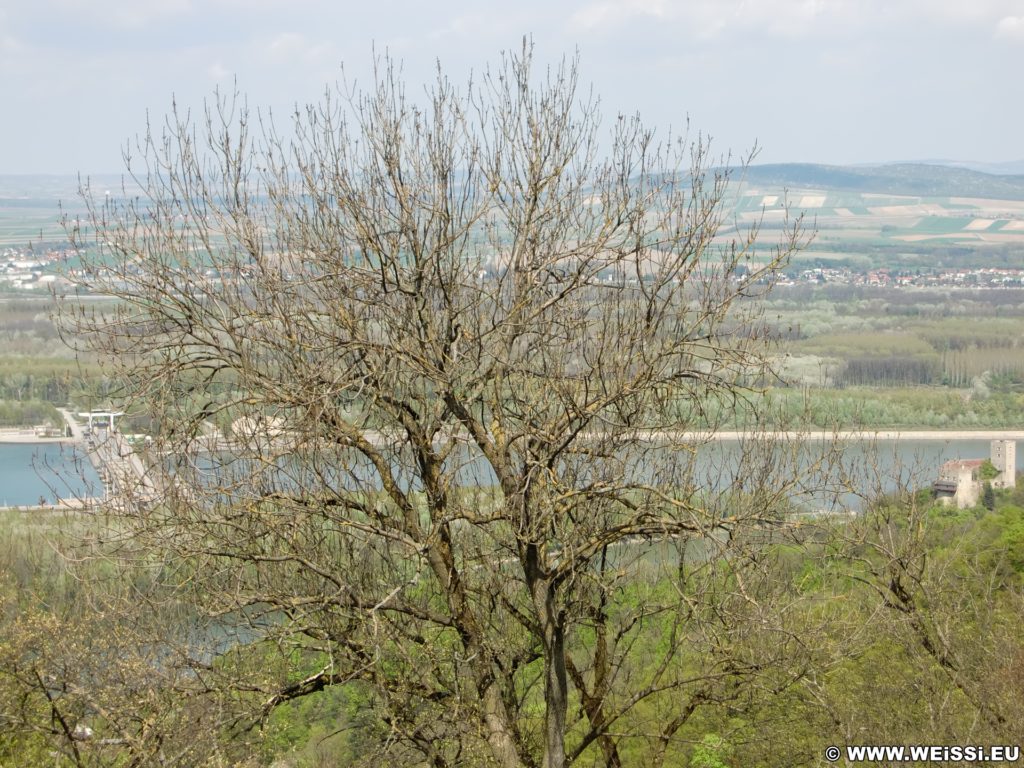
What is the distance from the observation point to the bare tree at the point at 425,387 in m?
4.72

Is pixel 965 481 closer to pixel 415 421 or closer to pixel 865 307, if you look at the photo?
pixel 415 421

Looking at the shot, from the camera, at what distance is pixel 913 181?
148m

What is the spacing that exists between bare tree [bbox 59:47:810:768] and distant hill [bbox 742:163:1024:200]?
126 meters

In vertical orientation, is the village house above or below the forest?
below

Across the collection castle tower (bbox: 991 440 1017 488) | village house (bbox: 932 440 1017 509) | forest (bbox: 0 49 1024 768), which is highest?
forest (bbox: 0 49 1024 768)

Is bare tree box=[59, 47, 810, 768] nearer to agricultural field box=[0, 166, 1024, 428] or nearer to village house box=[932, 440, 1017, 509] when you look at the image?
agricultural field box=[0, 166, 1024, 428]

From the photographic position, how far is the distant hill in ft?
448

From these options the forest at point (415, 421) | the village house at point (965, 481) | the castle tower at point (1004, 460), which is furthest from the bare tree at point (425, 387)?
the castle tower at point (1004, 460)

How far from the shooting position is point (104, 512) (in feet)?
16.2

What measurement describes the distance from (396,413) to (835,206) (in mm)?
120225

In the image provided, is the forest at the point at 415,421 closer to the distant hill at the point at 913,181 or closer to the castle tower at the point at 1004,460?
the castle tower at the point at 1004,460

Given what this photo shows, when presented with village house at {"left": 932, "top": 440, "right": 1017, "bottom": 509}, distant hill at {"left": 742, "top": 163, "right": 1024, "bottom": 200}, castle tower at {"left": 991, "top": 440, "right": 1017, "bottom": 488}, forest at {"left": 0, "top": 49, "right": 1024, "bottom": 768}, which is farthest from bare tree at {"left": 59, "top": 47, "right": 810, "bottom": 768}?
distant hill at {"left": 742, "top": 163, "right": 1024, "bottom": 200}

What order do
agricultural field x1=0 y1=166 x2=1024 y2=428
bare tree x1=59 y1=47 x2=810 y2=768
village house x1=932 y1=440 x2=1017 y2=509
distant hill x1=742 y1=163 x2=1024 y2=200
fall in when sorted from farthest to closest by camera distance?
distant hill x1=742 y1=163 x2=1024 y2=200
village house x1=932 y1=440 x2=1017 y2=509
agricultural field x1=0 y1=166 x2=1024 y2=428
bare tree x1=59 y1=47 x2=810 y2=768

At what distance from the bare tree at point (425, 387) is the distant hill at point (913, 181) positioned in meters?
126
